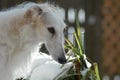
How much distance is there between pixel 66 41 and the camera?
301 centimetres

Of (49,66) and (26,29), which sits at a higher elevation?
(26,29)

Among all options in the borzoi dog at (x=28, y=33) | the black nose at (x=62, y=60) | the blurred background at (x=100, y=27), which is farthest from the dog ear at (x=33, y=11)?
the blurred background at (x=100, y=27)

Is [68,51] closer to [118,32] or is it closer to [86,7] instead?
[86,7]

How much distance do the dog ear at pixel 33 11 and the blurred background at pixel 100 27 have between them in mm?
1695

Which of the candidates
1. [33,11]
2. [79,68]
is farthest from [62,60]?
[33,11]

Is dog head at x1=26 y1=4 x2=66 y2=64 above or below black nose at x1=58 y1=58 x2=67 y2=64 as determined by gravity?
above

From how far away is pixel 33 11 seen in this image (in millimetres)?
2742

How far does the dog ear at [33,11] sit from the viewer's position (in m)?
2.75

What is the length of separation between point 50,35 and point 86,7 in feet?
6.87

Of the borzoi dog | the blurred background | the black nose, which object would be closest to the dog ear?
the borzoi dog

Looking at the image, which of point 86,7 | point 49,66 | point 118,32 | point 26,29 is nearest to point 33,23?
point 26,29

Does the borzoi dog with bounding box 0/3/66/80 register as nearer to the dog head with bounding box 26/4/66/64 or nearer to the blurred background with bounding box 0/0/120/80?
the dog head with bounding box 26/4/66/64

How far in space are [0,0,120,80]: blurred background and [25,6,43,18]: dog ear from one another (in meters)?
1.69

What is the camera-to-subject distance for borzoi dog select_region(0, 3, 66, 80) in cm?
274
